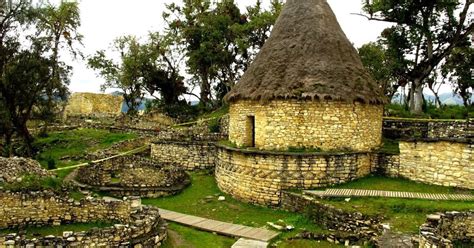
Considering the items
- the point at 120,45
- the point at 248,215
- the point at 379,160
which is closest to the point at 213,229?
the point at 248,215

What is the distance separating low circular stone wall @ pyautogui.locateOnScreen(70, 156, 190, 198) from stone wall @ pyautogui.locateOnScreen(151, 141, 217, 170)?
170cm

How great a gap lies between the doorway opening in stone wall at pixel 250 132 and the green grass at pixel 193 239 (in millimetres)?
5389

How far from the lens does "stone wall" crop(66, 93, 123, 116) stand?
37.6 meters

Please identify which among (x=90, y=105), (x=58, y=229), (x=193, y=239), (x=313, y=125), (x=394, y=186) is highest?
(x=90, y=105)

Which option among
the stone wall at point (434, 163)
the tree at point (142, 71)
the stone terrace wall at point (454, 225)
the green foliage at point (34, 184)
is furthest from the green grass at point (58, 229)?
the tree at point (142, 71)

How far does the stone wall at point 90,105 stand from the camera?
37.6m

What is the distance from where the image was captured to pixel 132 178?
18.1 meters

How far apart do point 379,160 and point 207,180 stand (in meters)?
7.48

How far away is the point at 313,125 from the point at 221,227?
536 cm

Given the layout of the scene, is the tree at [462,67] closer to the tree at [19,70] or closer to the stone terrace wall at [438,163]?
the stone terrace wall at [438,163]

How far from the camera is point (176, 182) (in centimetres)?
1742

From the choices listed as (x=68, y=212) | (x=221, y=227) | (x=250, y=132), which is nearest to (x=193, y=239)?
(x=221, y=227)

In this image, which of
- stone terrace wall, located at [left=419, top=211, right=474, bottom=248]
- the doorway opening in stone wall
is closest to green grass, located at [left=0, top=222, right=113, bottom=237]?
the doorway opening in stone wall

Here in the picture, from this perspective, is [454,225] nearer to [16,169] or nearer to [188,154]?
[16,169]
